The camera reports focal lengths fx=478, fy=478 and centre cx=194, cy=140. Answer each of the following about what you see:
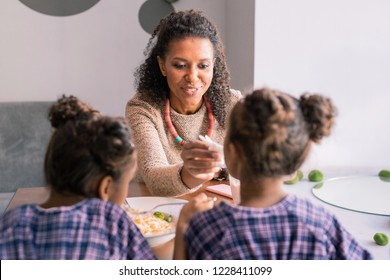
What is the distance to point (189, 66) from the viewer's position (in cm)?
168

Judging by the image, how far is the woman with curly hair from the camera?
1570mm

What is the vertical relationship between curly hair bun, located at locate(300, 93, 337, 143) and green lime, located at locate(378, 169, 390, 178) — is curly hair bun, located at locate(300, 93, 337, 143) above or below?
above

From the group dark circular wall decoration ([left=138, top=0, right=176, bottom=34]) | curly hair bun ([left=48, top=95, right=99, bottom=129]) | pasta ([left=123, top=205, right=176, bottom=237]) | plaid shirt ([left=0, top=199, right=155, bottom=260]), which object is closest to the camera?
plaid shirt ([left=0, top=199, right=155, bottom=260])

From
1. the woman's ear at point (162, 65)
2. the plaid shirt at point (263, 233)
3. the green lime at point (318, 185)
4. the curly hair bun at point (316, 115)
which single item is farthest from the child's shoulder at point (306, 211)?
the woman's ear at point (162, 65)

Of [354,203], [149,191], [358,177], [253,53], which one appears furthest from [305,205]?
[253,53]

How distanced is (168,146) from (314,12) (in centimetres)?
106

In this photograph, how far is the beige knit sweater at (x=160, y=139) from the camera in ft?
4.80

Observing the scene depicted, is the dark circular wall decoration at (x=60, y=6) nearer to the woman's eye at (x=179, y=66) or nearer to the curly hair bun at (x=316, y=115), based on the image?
the woman's eye at (x=179, y=66)

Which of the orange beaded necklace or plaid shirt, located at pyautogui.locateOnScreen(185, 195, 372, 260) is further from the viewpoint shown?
the orange beaded necklace

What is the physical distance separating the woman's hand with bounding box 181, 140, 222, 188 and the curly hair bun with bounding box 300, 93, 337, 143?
32 cm

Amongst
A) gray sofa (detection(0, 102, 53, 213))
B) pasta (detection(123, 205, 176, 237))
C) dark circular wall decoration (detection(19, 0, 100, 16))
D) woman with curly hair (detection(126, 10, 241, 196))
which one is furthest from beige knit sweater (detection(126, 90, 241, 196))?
dark circular wall decoration (detection(19, 0, 100, 16))

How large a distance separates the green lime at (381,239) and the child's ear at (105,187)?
62cm

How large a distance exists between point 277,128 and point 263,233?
0.19m

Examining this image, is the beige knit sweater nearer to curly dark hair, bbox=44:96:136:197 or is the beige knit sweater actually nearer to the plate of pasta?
the plate of pasta
